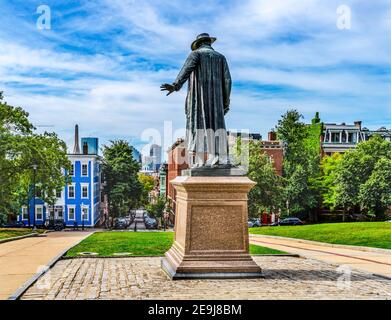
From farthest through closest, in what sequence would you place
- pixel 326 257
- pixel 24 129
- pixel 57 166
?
pixel 57 166 < pixel 24 129 < pixel 326 257

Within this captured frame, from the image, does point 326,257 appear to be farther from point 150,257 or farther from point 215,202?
point 215,202

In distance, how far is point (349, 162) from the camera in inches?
1757

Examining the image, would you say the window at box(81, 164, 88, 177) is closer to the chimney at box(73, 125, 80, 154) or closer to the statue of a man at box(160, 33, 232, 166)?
the chimney at box(73, 125, 80, 154)

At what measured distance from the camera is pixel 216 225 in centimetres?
994

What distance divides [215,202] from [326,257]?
7891 mm

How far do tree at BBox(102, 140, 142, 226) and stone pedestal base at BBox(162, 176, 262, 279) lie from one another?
49135mm

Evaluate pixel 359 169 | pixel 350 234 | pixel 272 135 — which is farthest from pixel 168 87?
pixel 272 135

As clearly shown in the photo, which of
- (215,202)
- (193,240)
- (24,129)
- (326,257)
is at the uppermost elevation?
(24,129)

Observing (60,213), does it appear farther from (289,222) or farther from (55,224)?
(289,222)

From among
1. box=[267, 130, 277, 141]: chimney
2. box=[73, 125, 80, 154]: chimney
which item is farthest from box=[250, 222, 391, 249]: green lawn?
box=[73, 125, 80, 154]: chimney

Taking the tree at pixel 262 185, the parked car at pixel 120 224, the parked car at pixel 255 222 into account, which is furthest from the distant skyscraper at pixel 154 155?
the parked car at pixel 120 224

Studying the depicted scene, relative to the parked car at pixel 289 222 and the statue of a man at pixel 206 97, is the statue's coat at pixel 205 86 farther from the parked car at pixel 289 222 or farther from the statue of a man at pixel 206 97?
the parked car at pixel 289 222
